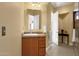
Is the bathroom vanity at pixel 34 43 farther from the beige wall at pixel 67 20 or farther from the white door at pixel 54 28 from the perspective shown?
the beige wall at pixel 67 20

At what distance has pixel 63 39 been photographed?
1685 mm

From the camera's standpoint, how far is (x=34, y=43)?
5.42ft

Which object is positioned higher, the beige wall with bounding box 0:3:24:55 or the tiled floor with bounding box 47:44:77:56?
the beige wall with bounding box 0:3:24:55

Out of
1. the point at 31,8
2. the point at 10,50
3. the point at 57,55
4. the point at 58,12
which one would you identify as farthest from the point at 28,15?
the point at 57,55

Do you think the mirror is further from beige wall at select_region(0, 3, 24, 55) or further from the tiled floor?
the tiled floor

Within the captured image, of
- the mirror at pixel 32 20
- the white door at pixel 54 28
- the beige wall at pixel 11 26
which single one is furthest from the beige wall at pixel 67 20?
the beige wall at pixel 11 26

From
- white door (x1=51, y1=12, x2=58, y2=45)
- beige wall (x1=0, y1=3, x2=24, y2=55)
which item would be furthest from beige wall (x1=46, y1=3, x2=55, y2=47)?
beige wall (x1=0, y1=3, x2=24, y2=55)

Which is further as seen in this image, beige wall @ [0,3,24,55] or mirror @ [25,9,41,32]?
mirror @ [25,9,41,32]

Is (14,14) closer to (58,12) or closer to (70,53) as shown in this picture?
(58,12)

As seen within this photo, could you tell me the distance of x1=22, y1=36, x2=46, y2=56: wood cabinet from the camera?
5.17 ft

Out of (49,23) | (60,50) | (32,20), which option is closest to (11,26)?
(32,20)

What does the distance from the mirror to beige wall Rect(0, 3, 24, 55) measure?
8 centimetres

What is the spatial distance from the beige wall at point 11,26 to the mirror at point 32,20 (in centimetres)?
8

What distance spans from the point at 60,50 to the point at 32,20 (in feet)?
1.72
